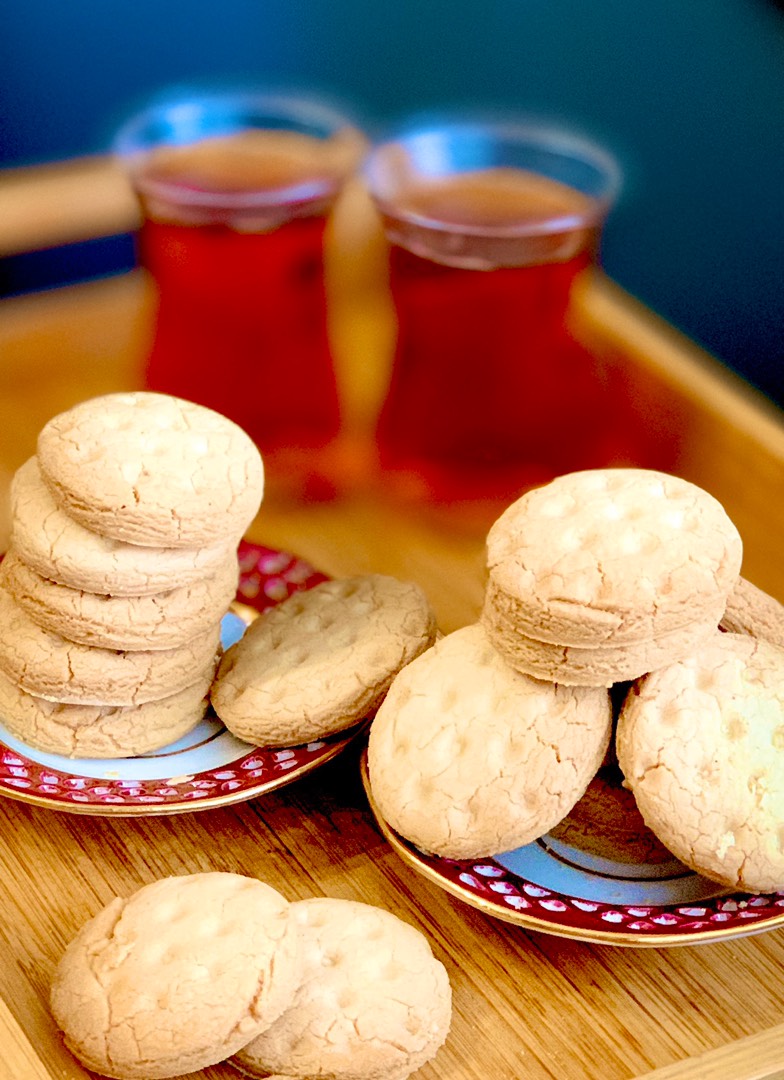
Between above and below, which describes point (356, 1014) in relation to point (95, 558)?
below

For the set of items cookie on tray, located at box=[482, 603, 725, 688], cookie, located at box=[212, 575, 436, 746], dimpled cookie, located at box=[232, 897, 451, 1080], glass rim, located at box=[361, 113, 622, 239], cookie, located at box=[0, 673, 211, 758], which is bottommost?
dimpled cookie, located at box=[232, 897, 451, 1080]

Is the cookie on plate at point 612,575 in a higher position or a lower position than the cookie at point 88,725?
higher

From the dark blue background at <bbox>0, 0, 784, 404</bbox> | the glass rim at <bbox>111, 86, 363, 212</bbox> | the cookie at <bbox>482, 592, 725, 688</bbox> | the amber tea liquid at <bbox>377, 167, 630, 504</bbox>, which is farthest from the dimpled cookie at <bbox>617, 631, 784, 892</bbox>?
the dark blue background at <bbox>0, 0, 784, 404</bbox>

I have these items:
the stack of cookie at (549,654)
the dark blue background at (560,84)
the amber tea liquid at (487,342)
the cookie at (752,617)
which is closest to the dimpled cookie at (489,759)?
the stack of cookie at (549,654)

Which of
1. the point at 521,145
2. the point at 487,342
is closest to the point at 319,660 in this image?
the point at 487,342

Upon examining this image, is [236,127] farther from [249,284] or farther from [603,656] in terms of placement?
[603,656]

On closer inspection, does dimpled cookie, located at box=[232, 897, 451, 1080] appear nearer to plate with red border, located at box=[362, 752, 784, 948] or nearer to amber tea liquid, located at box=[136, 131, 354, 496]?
plate with red border, located at box=[362, 752, 784, 948]

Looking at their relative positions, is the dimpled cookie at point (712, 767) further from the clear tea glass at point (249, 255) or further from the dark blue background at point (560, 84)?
the dark blue background at point (560, 84)
